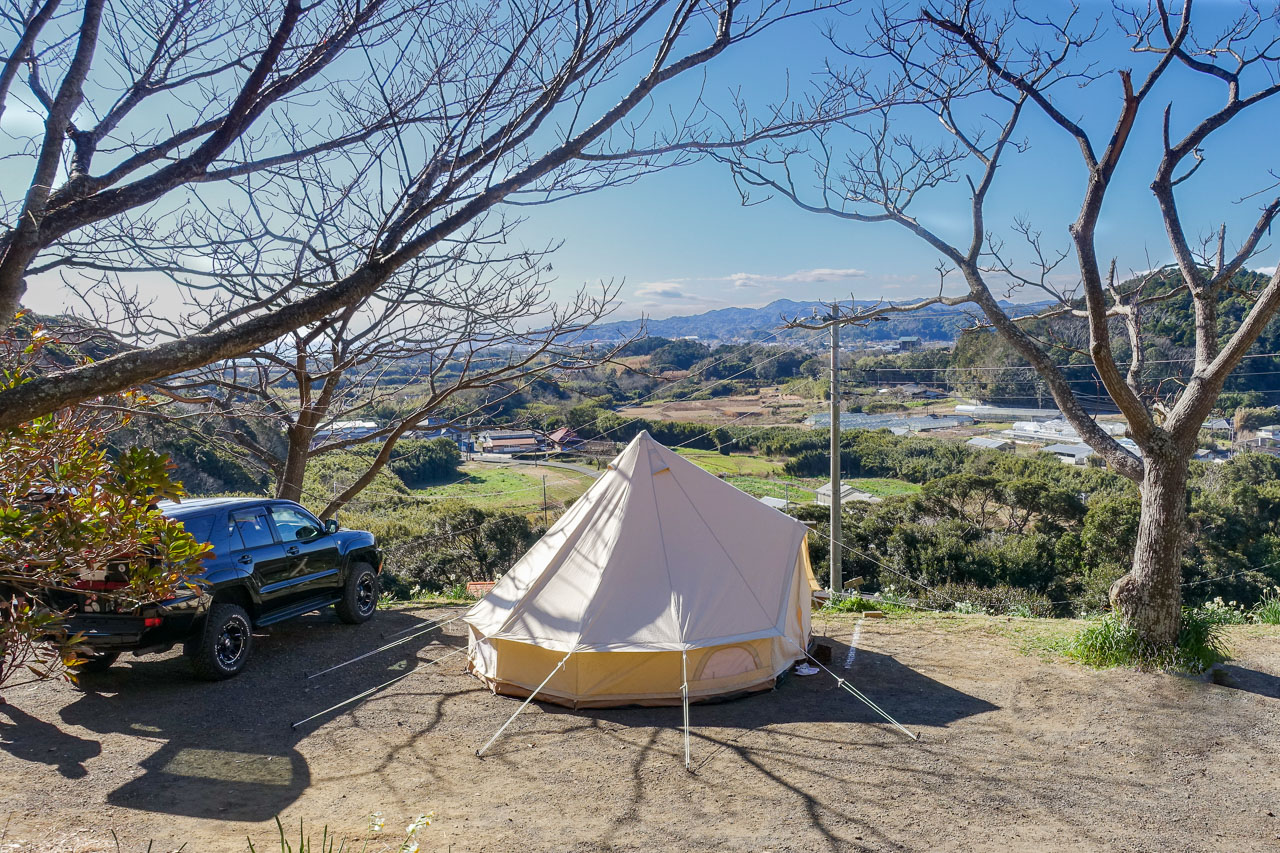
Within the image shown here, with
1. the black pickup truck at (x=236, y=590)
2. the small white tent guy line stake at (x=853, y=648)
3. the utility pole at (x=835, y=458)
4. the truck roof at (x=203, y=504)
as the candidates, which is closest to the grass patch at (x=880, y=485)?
the utility pole at (x=835, y=458)

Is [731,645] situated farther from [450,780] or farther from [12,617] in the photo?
[12,617]

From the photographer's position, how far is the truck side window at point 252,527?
7.35 metres

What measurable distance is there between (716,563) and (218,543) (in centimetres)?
437

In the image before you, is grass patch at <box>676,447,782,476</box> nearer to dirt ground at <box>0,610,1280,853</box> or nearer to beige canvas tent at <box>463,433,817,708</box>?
beige canvas tent at <box>463,433,817,708</box>

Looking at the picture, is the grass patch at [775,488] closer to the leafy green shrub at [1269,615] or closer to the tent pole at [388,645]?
the leafy green shrub at [1269,615]

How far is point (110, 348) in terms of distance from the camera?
7188 mm

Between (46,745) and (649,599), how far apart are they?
14.6ft

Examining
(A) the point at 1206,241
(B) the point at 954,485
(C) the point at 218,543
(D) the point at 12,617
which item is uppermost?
(A) the point at 1206,241

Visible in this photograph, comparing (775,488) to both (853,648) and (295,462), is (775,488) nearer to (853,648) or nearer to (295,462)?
(295,462)

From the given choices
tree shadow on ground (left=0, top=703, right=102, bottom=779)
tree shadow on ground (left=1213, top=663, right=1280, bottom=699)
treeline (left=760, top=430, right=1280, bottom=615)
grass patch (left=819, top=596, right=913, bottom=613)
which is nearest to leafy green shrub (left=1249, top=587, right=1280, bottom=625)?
tree shadow on ground (left=1213, top=663, right=1280, bottom=699)

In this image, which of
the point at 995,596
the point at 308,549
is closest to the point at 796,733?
the point at 308,549

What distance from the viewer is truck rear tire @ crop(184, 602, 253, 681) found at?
22.2 feet

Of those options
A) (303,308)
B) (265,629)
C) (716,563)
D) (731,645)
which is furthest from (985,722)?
(265,629)

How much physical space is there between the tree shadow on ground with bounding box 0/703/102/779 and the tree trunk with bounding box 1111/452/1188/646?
8.20 m
